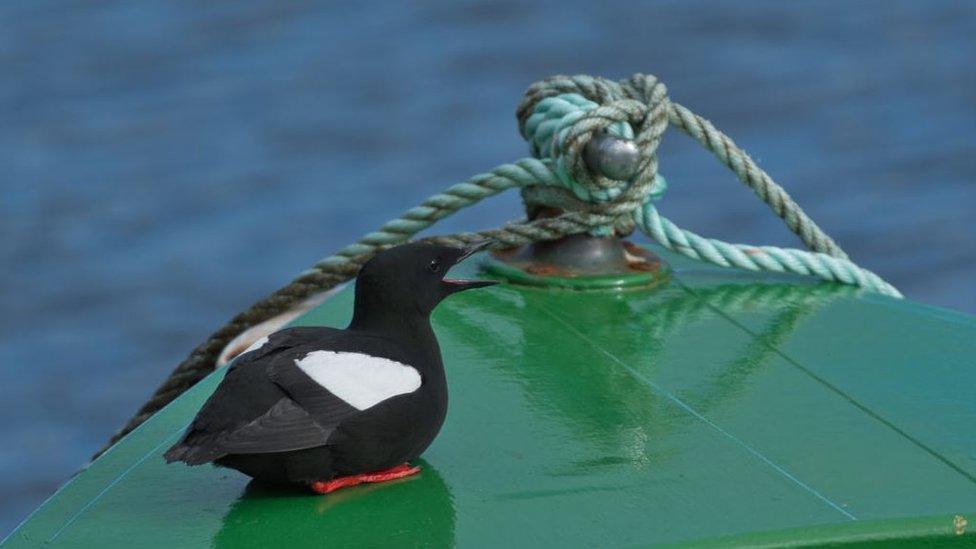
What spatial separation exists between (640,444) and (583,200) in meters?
0.86

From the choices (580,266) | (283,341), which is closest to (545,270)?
(580,266)

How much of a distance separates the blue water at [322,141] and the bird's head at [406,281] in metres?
3.19

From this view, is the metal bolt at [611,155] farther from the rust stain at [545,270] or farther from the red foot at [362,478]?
the red foot at [362,478]

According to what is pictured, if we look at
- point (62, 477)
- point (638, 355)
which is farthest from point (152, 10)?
point (638, 355)

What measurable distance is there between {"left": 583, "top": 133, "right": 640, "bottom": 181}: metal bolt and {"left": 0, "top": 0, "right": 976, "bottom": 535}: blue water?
8.48 feet

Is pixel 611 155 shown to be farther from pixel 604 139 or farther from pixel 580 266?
pixel 580 266

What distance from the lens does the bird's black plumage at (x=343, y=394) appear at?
77.2 inches

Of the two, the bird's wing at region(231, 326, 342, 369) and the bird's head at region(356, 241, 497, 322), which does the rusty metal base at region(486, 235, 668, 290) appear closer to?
the bird's head at region(356, 241, 497, 322)

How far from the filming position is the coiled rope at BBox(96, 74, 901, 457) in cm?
305

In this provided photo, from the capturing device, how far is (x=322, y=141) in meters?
7.25

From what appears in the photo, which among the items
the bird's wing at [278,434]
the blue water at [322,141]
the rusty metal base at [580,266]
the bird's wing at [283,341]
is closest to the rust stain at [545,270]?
the rusty metal base at [580,266]

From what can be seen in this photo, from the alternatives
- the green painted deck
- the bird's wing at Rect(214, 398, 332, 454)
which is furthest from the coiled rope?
the bird's wing at Rect(214, 398, 332, 454)

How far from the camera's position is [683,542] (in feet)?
6.33

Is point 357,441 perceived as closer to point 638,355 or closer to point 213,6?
point 638,355
